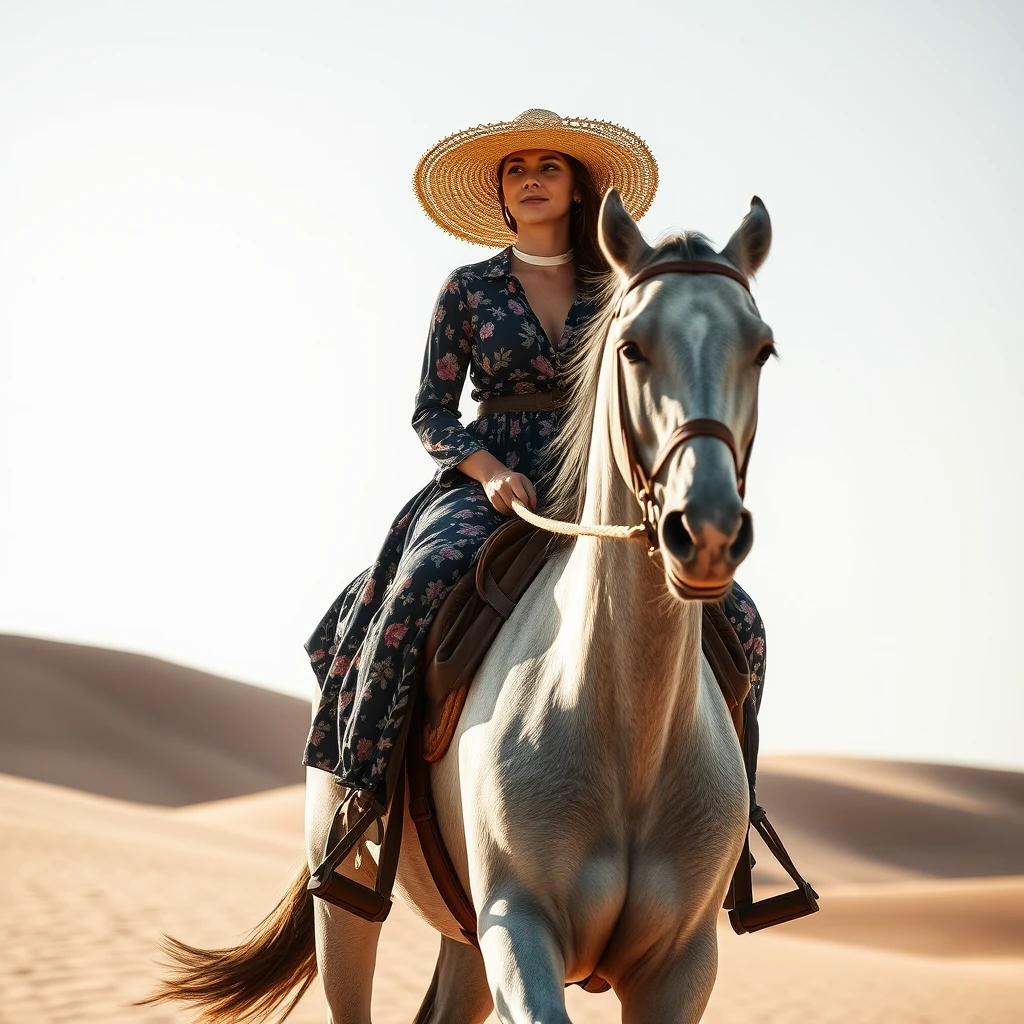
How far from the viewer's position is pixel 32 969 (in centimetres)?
1051

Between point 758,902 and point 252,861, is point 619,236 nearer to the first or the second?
point 758,902

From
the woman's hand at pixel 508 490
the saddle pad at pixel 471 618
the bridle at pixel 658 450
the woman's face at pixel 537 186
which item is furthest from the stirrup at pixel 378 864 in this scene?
the woman's face at pixel 537 186

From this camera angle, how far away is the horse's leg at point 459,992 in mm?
5105

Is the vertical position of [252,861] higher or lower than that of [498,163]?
lower

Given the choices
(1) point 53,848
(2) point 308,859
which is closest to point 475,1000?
(2) point 308,859

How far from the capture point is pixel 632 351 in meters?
2.88

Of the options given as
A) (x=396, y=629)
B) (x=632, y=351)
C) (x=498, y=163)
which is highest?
(x=498, y=163)

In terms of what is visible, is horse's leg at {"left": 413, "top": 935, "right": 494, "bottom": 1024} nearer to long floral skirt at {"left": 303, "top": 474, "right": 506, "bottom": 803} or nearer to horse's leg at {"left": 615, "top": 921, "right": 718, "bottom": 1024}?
long floral skirt at {"left": 303, "top": 474, "right": 506, "bottom": 803}

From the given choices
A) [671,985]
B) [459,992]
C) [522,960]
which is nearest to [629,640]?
[522,960]

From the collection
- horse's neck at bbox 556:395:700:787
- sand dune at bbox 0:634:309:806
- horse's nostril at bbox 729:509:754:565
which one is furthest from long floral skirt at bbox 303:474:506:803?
sand dune at bbox 0:634:309:806

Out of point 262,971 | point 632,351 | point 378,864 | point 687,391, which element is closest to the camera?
point 687,391

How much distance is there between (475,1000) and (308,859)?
94cm

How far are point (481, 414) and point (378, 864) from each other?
169 cm

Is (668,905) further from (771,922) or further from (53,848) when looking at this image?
(53,848)
